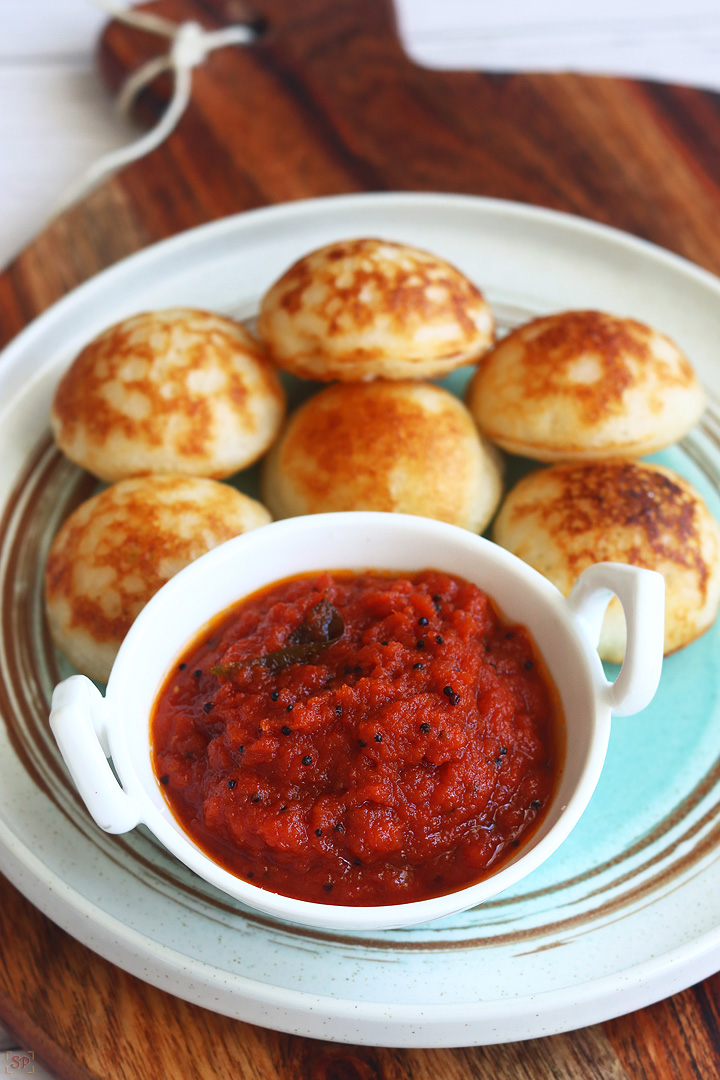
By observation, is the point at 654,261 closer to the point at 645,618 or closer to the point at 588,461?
the point at 588,461

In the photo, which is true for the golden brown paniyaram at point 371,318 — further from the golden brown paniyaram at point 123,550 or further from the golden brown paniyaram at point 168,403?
the golden brown paniyaram at point 123,550

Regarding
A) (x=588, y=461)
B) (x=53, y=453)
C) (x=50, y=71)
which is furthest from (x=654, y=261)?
(x=50, y=71)

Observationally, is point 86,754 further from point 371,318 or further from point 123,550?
point 371,318

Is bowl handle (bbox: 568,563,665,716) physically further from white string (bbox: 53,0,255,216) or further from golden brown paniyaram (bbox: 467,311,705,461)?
white string (bbox: 53,0,255,216)

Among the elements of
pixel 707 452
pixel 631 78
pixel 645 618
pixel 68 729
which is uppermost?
pixel 68 729

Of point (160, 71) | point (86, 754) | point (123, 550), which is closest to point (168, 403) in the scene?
point (123, 550)

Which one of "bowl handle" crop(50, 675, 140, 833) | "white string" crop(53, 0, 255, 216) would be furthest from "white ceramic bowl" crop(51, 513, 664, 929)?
"white string" crop(53, 0, 255, 216)
